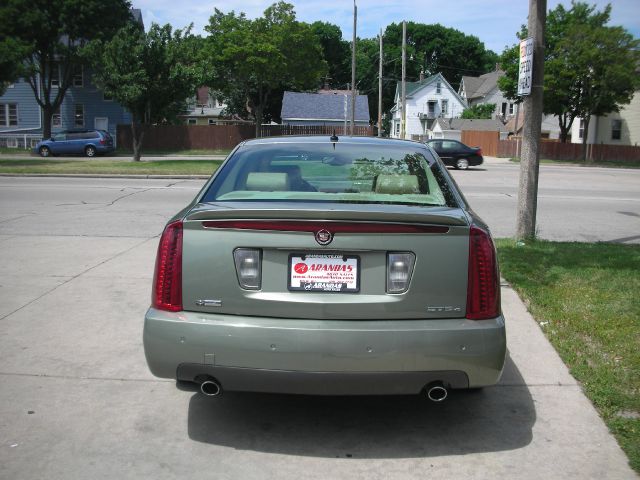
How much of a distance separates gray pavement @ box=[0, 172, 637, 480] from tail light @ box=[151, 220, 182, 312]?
812mm

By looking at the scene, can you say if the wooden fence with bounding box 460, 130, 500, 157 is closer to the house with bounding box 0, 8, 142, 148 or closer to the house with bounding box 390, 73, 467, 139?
the house with bounding box 0, 8, 142, 148

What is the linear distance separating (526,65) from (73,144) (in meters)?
32.7

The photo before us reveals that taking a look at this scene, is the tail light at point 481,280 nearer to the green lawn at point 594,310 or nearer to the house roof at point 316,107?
the green lawn at point 594,310

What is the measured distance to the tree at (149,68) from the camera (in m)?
25.8

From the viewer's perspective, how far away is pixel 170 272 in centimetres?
356

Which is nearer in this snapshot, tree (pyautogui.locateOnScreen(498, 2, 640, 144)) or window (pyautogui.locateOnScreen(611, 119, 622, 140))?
tree (pyautogui.locateOnScreen(498, 2, 640, 144))

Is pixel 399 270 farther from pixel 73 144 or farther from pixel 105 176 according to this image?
pixel 73 144

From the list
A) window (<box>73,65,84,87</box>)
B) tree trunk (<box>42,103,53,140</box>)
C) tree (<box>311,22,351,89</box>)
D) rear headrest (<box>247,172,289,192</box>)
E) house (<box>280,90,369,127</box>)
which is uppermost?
tree (<box>311,22,351,89</box>)

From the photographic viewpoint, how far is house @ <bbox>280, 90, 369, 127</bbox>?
62.5m

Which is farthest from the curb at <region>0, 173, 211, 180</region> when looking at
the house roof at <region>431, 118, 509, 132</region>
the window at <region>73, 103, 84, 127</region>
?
the house roof at <region>431, 118, 509, 132</region>

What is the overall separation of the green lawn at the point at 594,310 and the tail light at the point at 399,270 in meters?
1.52

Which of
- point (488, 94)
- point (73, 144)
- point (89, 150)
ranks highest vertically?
point (488, 94)

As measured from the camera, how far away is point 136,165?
2512 centimetres

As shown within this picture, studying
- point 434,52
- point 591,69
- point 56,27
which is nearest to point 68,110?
point 56,27
